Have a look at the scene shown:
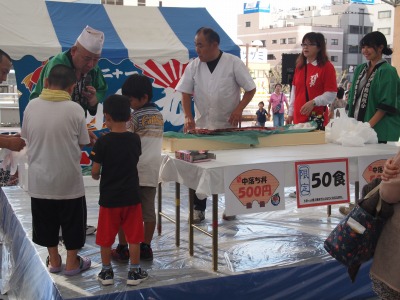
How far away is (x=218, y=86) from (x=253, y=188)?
1.27 meters

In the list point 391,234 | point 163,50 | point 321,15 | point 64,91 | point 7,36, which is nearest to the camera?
point 391,234

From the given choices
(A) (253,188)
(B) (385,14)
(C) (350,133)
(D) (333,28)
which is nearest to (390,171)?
(A) (253,188)

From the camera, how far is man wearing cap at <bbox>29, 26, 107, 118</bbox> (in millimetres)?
3119

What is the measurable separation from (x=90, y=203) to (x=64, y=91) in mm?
2152

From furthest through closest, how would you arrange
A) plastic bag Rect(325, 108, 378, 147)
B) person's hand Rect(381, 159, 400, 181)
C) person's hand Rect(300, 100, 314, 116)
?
1. person's hand Rect(300, 100, 314, 116)
2. plastic bag Rect(325, 108, 378, 147)
3. person's hand Rect(381, 159, 400, 181)

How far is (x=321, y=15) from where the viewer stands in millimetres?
56594

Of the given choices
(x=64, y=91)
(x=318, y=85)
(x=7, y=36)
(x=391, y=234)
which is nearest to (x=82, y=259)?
(x=64, y=91)

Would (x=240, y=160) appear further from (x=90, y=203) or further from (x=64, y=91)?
(x=90, y=203)

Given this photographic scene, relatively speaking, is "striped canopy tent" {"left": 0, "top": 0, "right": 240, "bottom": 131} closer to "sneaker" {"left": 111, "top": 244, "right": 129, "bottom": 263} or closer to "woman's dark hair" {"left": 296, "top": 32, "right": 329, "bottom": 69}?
"woman's dark hair" {"left": 296, "top": 32, "right": 329, "bottom": 69}

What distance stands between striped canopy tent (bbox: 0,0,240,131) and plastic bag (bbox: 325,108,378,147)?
2863 mm

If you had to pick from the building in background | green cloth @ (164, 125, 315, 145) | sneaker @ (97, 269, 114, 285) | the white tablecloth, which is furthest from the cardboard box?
the building in background

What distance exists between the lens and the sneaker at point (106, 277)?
2664 millimetres

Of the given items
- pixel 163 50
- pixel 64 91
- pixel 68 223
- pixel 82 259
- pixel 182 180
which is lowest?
pixel 82 259

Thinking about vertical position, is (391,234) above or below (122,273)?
above
